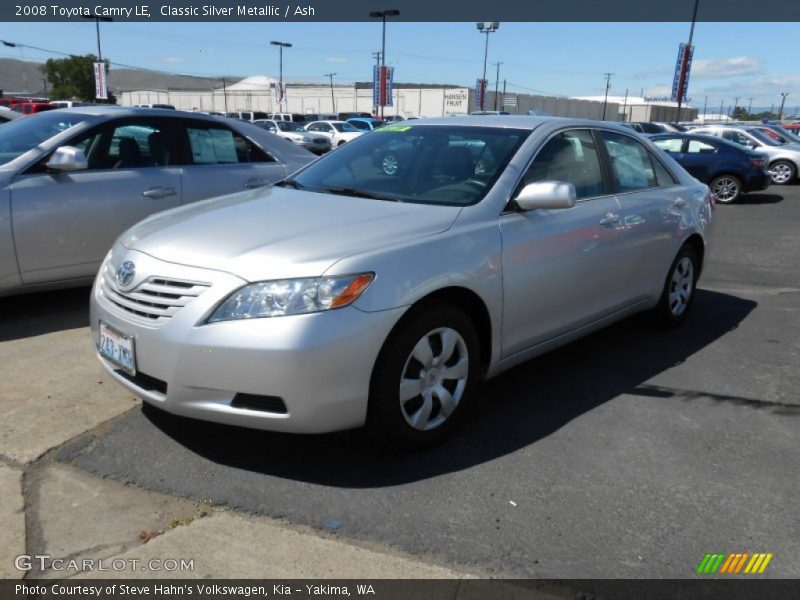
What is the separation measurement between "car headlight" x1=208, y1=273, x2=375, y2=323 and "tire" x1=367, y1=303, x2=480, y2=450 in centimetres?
33

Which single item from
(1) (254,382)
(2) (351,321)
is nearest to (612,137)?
→ (2) (351,321)

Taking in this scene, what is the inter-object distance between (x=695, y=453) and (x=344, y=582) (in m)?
1.95

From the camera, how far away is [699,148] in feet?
49.0

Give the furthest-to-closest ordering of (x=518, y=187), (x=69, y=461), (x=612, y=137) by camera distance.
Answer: (x=612, y=137)
(x=518, y=187)
(x=69, y=461)

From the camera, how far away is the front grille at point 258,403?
284 cm

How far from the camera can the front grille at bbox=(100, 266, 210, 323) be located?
9.55 feet

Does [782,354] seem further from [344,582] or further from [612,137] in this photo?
[344,582]

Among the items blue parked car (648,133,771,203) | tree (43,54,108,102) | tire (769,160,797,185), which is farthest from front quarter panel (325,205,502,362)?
tree (43,54,108,102)

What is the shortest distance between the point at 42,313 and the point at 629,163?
459 cm

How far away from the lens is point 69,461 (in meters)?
3.20

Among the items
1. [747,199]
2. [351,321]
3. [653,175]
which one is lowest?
[747,199]

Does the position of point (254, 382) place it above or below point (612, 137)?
below

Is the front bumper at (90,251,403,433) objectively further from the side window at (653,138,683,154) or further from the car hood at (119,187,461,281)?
the side window at (653,138,683,154)

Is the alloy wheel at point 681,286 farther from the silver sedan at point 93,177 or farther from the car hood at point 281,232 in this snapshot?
the silver sedan at point 93,177
